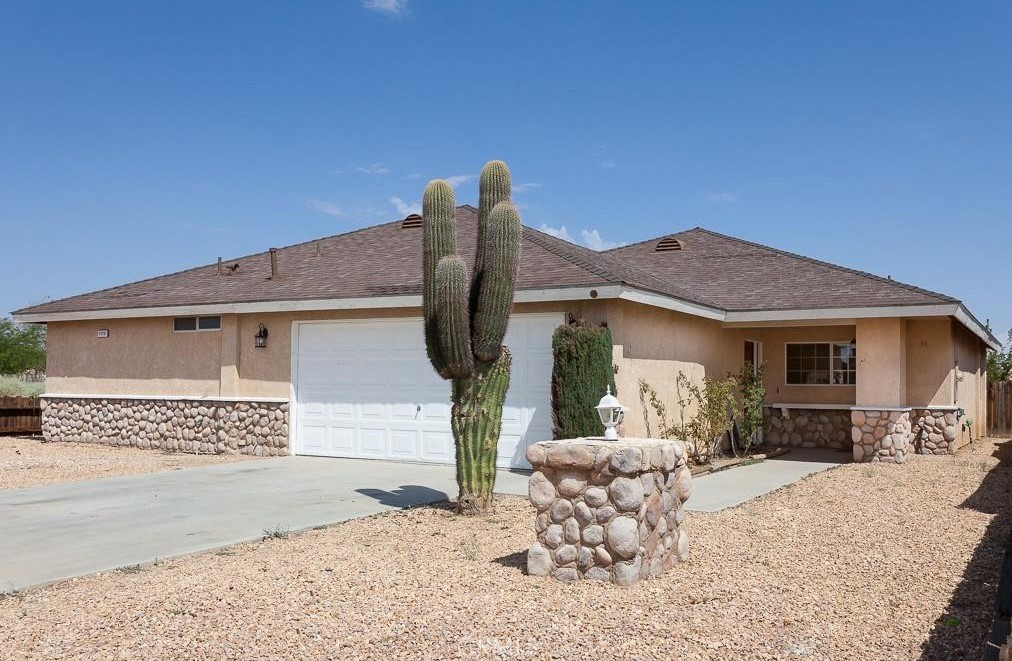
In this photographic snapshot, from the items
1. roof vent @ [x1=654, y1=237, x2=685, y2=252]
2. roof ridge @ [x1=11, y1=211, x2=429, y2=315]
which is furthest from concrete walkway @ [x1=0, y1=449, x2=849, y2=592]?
roof vent @ [x1=654, y1=237, x2=685, y2=252]

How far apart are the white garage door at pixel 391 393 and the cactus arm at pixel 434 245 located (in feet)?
13.6

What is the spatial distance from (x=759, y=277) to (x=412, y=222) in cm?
776

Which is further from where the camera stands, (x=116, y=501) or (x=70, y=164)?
(x=70, y=164)

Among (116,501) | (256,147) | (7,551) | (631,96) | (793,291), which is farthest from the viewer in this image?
(256,147)

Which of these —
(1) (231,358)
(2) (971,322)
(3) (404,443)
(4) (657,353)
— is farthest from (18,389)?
(2) (971,322)

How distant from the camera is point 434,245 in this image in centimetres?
866

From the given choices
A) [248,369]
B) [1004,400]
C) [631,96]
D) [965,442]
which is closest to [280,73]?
[248,369]

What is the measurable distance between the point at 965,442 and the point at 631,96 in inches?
424

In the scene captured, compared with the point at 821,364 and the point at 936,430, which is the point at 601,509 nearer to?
the point at 936,430

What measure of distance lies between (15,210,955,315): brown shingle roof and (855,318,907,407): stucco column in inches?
23.1

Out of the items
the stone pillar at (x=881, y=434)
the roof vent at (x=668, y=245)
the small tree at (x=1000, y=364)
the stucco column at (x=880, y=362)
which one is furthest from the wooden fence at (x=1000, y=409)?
the stucco column at (x=880, y=362)

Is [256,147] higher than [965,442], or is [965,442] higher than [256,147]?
[256,147]

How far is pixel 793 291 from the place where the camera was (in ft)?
52.3

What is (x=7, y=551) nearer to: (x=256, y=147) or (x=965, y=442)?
(x=256, y=147)
